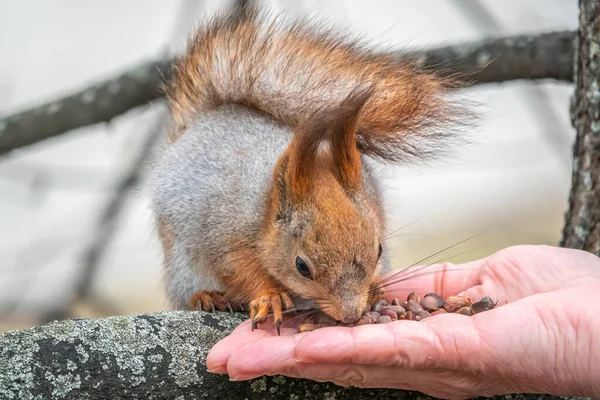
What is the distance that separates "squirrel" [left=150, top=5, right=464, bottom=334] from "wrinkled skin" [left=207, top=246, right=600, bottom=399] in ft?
0.56

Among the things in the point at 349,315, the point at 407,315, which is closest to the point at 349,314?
the point at 349,315

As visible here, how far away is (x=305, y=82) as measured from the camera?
1642mm

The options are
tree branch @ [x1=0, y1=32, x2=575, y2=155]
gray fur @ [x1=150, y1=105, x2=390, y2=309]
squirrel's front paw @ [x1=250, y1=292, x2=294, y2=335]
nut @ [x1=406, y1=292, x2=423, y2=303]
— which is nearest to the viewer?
squirrel's front paw @ [x1=250, y1=292, x2=294, y2=335]

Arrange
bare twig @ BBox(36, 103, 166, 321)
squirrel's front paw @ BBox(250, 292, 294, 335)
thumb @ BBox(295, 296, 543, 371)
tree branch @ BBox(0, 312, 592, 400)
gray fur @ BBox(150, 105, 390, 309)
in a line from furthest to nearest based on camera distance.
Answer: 1. bare twig @ BBox(36, 103, 166, 321)
2. gray fur @ BBox(150, 105, 390, 309)
3. squirrel's front paw @ BBox(250, 292, 294, 335)
4. thumb @ BBox(295, 296, 543, 371)
5. tree branch @ BBox(0, 312, 592, 400)

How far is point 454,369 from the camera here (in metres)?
1.07

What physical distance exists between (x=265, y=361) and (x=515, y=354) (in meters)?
0.35

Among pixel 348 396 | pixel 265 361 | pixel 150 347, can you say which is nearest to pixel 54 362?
pixel 150 347

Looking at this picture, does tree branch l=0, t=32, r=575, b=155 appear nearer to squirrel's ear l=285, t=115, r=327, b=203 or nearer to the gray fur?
the gray fur

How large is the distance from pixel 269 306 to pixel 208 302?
21 centimetres

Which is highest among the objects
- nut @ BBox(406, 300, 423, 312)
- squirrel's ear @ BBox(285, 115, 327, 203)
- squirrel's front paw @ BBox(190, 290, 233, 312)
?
squirrel's ear @ BBox(285, 115, 327, 203)

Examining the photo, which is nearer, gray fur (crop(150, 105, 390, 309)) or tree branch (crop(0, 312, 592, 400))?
tree branch (crop(0, 312, 592, 400))

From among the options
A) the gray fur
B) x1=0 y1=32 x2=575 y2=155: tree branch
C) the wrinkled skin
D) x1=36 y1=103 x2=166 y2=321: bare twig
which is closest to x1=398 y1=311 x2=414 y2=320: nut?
the wrinkled skin

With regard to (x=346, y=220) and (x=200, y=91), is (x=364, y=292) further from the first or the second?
(x=200, y=91)

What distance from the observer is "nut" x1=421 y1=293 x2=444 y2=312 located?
132cm
